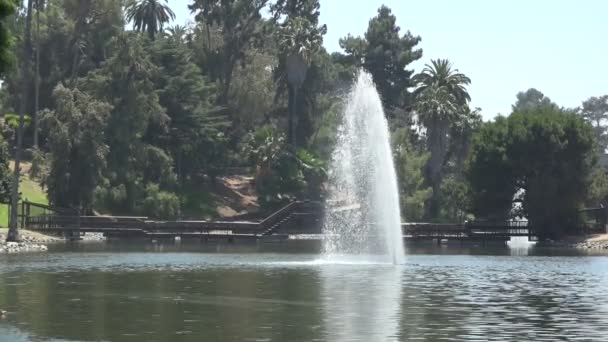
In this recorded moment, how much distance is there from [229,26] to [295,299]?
102850mm

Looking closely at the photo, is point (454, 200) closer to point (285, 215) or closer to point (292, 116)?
point (285, 215)

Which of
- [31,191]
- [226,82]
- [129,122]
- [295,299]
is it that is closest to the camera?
[295,299]

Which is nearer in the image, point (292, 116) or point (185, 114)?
point (185, 114)

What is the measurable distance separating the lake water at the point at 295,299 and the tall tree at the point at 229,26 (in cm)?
7151

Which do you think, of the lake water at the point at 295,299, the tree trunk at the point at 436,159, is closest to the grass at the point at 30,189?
the lake water at the point at 295,299

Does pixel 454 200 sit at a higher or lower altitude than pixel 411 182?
lower

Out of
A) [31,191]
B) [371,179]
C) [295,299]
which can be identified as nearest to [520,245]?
[371,179]

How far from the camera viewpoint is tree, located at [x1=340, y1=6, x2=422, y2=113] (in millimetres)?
157875

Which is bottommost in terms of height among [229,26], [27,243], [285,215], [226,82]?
[27,243]

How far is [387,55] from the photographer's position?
158 metres

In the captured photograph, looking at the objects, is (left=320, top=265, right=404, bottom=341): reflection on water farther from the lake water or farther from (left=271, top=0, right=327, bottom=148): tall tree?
(left=271, top=0, right=327, bottom=148): tall tree

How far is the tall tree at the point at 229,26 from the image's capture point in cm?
14188

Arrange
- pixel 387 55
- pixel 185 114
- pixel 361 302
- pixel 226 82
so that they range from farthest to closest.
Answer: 1. pixel 387 55
2. pixel 226 82
3. pixel 185 114
4. pixel 361 302

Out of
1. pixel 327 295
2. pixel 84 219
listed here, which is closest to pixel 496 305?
pixel 327 295
